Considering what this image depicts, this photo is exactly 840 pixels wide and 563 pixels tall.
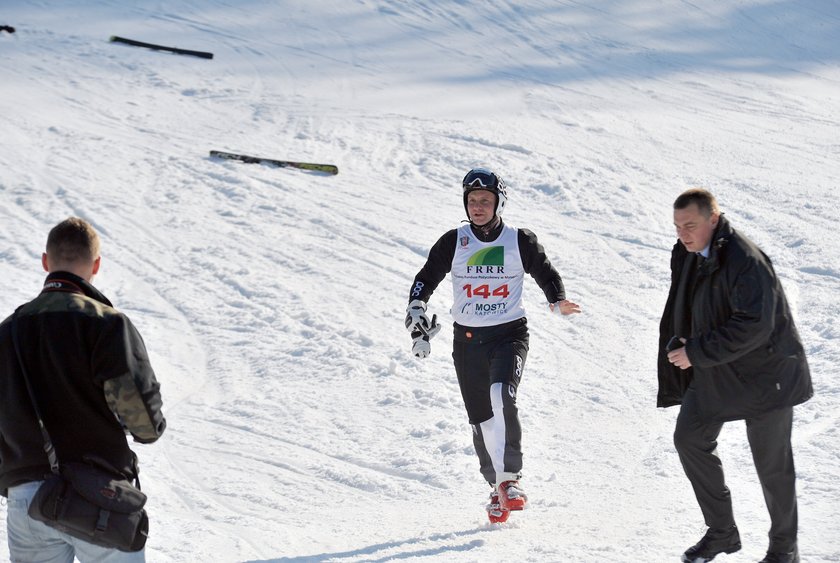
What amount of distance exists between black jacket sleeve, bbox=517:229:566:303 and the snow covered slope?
140 centimetres

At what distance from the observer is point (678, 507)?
6.24 m

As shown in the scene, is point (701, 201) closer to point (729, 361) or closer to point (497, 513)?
point (729, 361)

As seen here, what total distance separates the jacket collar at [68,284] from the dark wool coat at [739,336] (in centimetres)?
263

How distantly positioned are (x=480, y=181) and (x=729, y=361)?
2134 mm

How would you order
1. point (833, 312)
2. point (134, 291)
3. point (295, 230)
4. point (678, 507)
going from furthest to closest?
point (295, 230), point (134, 291), point (833, 312), point (678, 507)

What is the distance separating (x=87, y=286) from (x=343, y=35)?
575 inches

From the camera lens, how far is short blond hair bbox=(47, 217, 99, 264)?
3656 mm

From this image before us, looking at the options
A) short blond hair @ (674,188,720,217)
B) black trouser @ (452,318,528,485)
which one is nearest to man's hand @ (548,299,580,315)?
black trouser @ (452,318,528,485)

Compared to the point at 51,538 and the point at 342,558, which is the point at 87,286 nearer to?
the point at 51,538

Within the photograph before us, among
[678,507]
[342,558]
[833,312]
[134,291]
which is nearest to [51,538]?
[342,558]

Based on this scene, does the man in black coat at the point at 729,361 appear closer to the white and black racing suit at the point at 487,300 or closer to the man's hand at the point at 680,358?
the man's hand at the point at 680,358

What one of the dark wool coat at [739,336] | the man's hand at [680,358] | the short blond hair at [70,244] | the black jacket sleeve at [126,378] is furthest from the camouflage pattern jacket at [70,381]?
the dark wool coat at [739,336]

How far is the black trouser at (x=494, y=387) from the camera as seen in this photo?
604 cm

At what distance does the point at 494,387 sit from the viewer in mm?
6055
